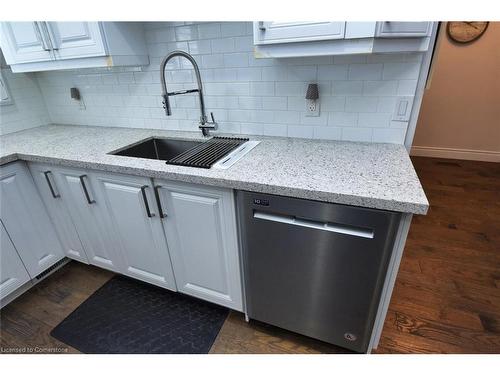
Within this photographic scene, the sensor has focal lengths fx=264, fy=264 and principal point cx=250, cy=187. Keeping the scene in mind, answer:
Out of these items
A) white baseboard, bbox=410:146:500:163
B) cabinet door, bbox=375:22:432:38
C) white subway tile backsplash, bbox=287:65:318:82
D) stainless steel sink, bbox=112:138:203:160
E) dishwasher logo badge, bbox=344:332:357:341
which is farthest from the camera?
white baseboard, bbox=410:146:500:163

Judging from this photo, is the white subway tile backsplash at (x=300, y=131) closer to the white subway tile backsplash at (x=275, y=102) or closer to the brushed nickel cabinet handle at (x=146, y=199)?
the white subway tile backsplash at (x=275, y=102)

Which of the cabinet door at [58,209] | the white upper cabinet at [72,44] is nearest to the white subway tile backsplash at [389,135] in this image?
the white upper cabinet at [72,44]

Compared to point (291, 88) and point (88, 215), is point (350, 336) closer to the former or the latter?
point (291, 88)

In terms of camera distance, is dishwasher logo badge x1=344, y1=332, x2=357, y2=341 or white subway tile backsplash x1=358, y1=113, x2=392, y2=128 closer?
dishwasher logo badge x1=344, y1=332, x2=357, y2=341

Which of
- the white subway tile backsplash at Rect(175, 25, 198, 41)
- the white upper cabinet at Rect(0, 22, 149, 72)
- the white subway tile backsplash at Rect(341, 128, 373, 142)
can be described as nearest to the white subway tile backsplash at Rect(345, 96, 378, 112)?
the white subway tile backsplash at Rect(341, 128, 373, 142)

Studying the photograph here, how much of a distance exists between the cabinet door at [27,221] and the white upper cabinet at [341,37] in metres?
1.58

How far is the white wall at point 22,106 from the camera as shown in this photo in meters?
2.00

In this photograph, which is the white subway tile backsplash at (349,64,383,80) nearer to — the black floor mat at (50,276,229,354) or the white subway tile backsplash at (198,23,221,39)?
the white subway tile backsplash at (198,23,221,39)

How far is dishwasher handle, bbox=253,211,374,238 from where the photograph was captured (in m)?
0.96

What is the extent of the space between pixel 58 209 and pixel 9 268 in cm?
44

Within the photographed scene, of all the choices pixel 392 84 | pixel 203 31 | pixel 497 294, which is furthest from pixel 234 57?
pixel 497 294

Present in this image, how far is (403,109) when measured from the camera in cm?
133

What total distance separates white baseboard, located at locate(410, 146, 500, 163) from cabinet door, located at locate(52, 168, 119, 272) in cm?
394

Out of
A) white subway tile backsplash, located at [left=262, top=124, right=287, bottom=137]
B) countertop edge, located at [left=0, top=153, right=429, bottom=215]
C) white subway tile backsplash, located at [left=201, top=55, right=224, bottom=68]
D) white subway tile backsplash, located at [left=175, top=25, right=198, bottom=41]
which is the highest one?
white subway tile backsplash, located at [left=175, top=25, right=198, bottom=41]
